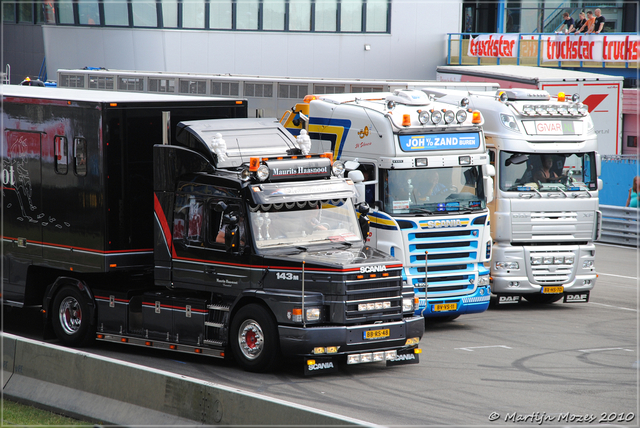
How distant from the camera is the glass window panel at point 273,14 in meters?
37.1

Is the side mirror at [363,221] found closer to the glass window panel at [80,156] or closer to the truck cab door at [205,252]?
the truck cab door at [205,252]

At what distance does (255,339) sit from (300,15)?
2738 cm

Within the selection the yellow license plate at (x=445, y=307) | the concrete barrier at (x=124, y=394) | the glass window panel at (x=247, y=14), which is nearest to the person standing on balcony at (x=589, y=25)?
the glass window panel at (x=247, y=14)

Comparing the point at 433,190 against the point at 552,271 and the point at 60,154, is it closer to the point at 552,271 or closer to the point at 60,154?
the point at 552,271

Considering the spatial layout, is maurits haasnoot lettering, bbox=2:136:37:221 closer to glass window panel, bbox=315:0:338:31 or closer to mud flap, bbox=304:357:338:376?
mud flap, bbox=304:357:338:376

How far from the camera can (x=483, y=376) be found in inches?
476

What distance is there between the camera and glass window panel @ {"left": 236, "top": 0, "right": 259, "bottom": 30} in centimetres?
3725

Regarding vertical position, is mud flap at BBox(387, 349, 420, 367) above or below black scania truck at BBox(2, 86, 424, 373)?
below

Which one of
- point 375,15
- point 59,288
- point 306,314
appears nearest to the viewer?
point 306,314

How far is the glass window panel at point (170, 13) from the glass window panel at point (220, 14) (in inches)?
57.6

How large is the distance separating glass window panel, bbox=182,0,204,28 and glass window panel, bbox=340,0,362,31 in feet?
19.2

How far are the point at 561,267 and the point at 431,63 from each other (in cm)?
2289

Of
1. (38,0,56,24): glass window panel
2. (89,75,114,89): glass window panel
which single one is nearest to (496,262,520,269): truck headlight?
(89,75,114,89): glass window panel

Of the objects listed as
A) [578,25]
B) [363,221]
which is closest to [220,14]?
[578,25]
